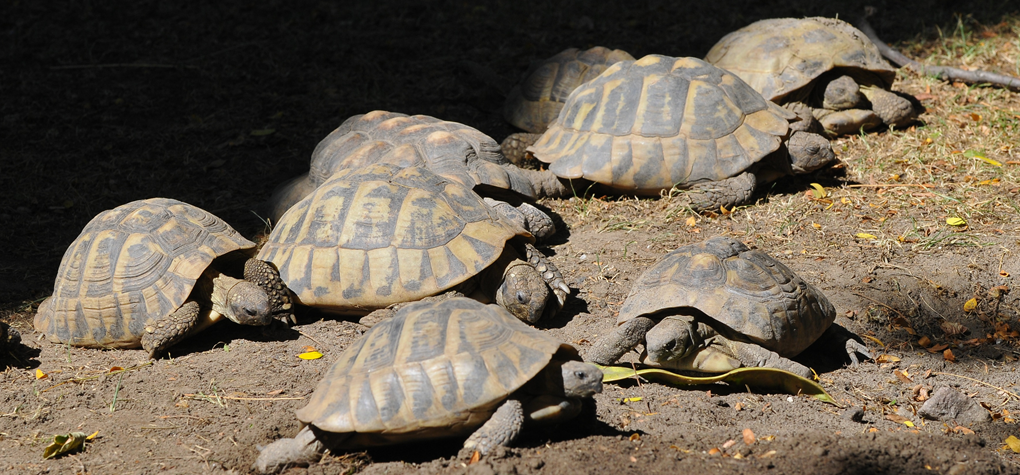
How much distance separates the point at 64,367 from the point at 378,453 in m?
2.13

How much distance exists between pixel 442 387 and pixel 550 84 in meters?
4.82

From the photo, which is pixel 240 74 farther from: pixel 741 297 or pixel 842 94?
pixel 741 297

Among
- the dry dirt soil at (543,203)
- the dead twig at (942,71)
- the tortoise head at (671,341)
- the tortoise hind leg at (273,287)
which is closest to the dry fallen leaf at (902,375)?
the dry dirt soil at (543,203)

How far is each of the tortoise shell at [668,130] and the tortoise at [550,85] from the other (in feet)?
3.66

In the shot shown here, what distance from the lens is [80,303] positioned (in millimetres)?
4395

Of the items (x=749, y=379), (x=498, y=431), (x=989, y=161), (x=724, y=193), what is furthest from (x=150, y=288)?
(x=989, y=161)

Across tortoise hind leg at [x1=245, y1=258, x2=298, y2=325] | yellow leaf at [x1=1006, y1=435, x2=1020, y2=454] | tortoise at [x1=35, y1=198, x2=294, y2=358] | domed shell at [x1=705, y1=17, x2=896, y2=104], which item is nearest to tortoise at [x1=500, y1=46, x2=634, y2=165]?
domed shell at [x1=705, y1=17, x2=896, y2=104]

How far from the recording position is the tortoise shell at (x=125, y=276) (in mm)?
4355

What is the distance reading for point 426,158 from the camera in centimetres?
563

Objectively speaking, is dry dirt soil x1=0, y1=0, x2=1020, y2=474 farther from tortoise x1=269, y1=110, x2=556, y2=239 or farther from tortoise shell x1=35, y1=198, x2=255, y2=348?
tortoise x1=269, y1=110, x2=556, y2=239

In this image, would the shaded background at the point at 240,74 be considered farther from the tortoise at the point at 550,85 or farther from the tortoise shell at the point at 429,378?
the tortoise shell at the point at 429,378

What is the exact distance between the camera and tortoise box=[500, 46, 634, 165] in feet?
23.8

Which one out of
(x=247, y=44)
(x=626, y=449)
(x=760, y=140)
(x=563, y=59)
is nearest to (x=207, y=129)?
(x=247, y=44)

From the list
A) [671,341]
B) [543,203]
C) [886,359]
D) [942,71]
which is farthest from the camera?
[942,71]
